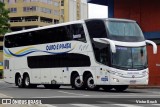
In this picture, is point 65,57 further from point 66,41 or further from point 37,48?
point 37,48

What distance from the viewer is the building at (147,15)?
117ft

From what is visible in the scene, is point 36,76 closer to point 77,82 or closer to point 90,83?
point 77,82

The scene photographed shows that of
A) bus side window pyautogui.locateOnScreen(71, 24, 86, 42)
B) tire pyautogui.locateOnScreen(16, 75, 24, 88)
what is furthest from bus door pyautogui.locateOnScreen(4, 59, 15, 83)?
bus side window pyautogui.locateOnScreen(71, 24, 86, 42)

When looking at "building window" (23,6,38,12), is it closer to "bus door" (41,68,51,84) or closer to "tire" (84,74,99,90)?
"bus door" (41,68,51,84)

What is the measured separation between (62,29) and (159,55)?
9.33 m

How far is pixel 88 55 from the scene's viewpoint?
27438 millimetres

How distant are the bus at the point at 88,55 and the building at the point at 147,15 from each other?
6974 millimetres

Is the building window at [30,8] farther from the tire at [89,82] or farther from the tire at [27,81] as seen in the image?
the tire at [89,82]

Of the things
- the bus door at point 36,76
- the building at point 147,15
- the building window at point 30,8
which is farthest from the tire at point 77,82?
the building window at point 30,8

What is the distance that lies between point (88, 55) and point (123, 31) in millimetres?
2426

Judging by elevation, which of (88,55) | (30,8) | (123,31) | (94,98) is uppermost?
(30,8)

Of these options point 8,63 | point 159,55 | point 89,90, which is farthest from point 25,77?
point 159,55

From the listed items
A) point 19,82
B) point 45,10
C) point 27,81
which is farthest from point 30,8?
point 27,81

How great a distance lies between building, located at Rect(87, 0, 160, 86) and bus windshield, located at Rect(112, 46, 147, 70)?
8.96 metres
